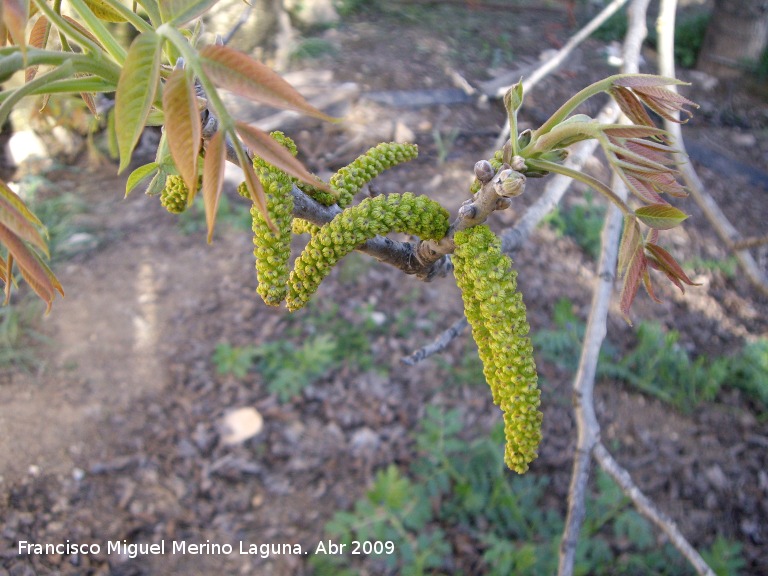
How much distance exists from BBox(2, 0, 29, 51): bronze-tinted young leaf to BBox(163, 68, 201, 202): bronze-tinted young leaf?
5.1 inches

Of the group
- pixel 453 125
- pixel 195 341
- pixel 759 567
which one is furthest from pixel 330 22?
pixel 759 567

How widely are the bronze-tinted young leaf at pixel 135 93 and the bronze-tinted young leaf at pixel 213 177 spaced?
76 mm

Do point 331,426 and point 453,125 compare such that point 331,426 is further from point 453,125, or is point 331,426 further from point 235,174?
point 453,125

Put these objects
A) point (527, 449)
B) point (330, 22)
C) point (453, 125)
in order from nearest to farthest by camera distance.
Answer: point (527, 449), point (453, 125), point (330, 22)

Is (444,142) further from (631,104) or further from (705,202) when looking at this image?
(631,104)

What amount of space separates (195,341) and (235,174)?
1.56 meters

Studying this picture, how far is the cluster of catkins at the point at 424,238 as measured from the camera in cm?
81

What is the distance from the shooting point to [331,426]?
3.42 m

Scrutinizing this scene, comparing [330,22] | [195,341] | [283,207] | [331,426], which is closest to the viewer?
[283,207]

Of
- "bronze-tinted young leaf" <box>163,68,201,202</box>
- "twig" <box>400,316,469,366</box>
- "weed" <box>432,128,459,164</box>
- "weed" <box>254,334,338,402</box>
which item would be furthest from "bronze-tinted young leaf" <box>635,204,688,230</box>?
"weed" <box>432,128,459,164</box>

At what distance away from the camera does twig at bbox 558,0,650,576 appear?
4.78 ft

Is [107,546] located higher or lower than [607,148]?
Result: lower

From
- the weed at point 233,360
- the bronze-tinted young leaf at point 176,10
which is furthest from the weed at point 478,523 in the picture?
the bronze-tinted young leaf at point 176,10

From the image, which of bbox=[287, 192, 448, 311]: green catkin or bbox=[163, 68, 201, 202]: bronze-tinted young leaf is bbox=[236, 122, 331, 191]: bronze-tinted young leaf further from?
bbox=[287, 192, 448, 311]: green catkin
